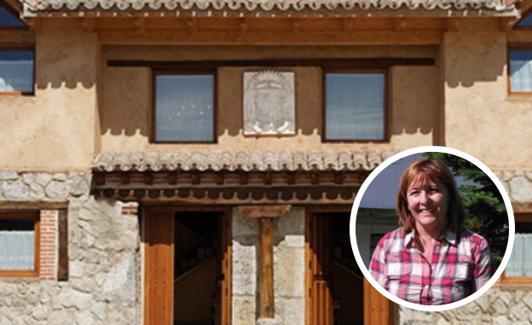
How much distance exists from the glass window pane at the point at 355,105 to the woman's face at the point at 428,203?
7.57 m

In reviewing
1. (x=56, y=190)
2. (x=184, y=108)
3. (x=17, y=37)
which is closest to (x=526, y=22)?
(x=184, y=108)

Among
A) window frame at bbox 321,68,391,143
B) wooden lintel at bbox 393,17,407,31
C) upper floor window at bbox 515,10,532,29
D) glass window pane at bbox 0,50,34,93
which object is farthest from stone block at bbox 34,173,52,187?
upper floor window at bbox 515,10,532,29

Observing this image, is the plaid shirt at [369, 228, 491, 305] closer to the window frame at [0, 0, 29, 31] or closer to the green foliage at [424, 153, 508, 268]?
the green foliage at [424, 153, 508, 268]

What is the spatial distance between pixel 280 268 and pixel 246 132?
1.99 metres

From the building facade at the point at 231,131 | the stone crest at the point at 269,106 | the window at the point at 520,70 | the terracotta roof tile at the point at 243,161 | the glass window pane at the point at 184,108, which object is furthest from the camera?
the glass window pane at the point at 184,108

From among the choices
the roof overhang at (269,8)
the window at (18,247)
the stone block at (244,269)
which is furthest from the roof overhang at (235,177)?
the roof overhang at (269,8)

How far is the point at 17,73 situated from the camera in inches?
470

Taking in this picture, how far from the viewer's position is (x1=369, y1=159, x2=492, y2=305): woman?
4465mm

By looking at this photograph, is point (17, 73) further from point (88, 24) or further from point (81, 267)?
point (81, 267)

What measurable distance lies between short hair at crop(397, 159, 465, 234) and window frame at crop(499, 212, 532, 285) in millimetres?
7500

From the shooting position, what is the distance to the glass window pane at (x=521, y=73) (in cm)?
1177

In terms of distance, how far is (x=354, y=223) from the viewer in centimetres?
482

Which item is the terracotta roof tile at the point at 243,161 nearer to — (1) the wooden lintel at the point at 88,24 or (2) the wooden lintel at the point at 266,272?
(2) the wooden lintel at the point at 266,272

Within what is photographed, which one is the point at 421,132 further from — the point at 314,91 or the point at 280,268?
the point at 280,268
